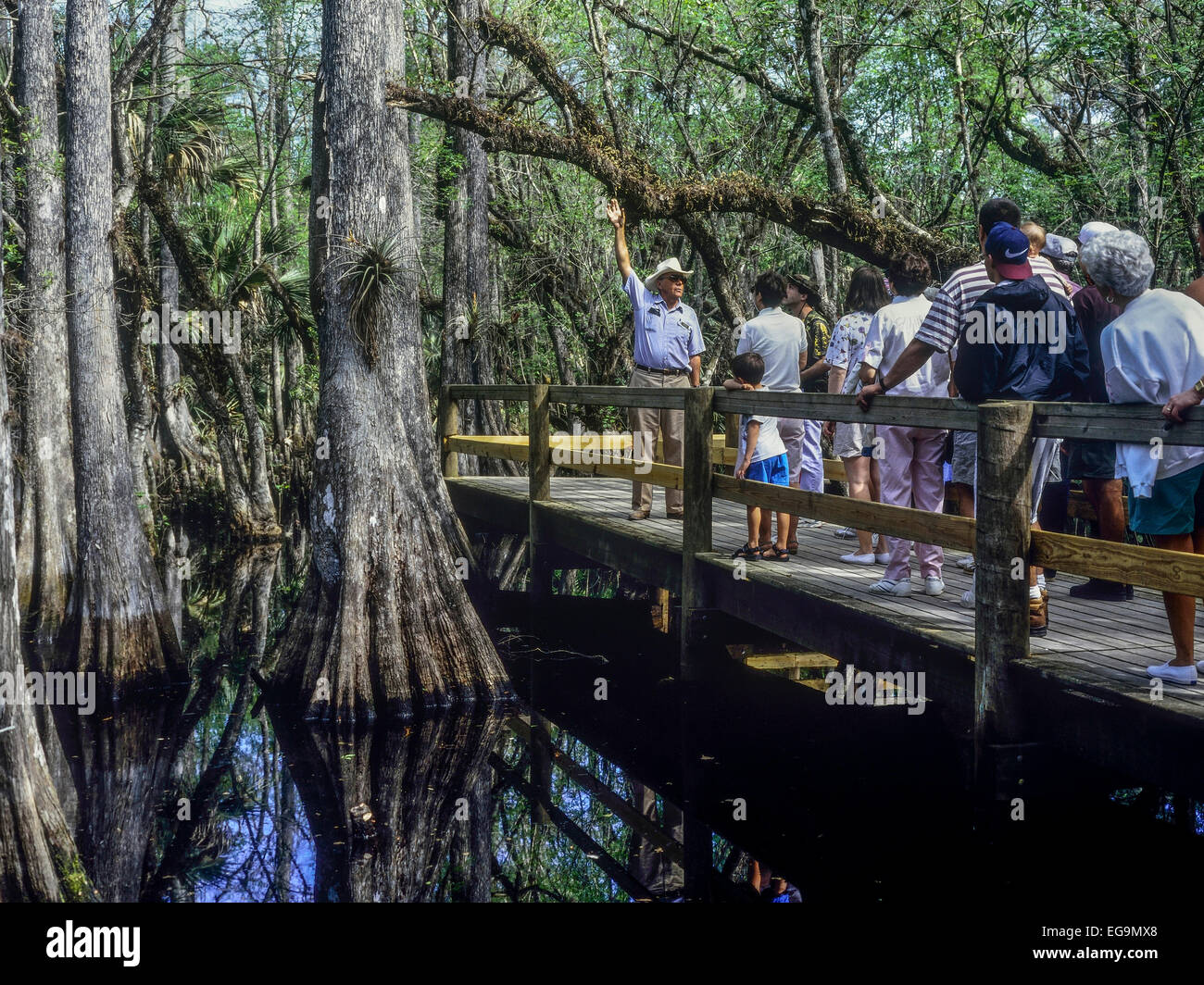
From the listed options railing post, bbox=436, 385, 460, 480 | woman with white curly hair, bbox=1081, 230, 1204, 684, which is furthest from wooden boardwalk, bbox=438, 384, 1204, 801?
railing post, bbox=436, 385, 460, 480

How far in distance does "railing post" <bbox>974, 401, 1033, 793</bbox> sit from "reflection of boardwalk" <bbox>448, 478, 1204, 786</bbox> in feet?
0.35

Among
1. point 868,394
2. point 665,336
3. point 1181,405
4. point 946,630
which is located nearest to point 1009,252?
point 868,394

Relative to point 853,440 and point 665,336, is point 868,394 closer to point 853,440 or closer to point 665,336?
point 853,440

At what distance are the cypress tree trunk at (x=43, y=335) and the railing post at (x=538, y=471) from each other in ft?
15.2

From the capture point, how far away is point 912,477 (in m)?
6.66

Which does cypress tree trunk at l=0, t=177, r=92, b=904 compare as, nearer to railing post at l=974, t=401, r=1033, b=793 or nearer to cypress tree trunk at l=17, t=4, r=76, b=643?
railing post at l=974, t=401, r=1033, b=793

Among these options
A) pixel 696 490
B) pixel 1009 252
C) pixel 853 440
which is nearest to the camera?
pixel 1009 252

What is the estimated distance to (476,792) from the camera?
665 cm

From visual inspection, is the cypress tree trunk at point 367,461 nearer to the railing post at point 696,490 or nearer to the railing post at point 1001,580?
the railing post at point 696,490

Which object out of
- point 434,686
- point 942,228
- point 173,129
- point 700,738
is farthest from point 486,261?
point 700,738

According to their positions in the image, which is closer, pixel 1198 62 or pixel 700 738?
pixel 700 738

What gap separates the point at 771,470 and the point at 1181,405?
3851 millimetres
